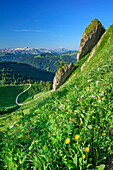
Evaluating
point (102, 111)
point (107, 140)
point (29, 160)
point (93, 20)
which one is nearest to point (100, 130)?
point (107, 140)

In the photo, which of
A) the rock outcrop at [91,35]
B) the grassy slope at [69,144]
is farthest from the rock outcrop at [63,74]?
the grassy slope at [69,144]

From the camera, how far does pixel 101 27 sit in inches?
1677

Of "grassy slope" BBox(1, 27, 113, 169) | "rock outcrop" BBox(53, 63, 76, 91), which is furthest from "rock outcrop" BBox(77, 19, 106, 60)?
"grassy slope" BBox(1, 27, 113, 169)

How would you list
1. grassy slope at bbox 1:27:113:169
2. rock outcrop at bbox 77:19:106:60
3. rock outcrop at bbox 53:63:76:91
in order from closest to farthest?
grassy slope at bbox 1:27:113:169 < rock outcrop at bbox 77:19:106:60 < rock outcrop at bbox 53:63:76:91

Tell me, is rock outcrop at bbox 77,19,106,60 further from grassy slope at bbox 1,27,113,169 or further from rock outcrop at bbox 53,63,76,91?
grassy slope at bbox 1,27,113,169

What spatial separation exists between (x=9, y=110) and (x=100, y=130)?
50775 mm

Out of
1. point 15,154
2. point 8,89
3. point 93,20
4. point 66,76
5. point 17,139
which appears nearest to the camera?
point 15,154

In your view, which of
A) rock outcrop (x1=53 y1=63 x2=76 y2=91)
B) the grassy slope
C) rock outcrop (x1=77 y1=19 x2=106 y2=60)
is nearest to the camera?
the grassy slope

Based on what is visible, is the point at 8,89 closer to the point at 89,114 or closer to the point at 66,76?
the point at 66,76

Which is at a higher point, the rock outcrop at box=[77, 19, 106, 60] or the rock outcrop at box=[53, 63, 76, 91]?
the rock outcrop at box=[77, 19, 106, 60]

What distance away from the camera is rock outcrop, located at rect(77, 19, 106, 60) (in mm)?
40594

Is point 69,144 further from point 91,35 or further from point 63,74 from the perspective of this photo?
point 91,35

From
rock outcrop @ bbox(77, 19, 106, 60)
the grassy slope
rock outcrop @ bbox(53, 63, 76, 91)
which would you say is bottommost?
the grassy slope

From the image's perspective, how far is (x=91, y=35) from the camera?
133 ft
